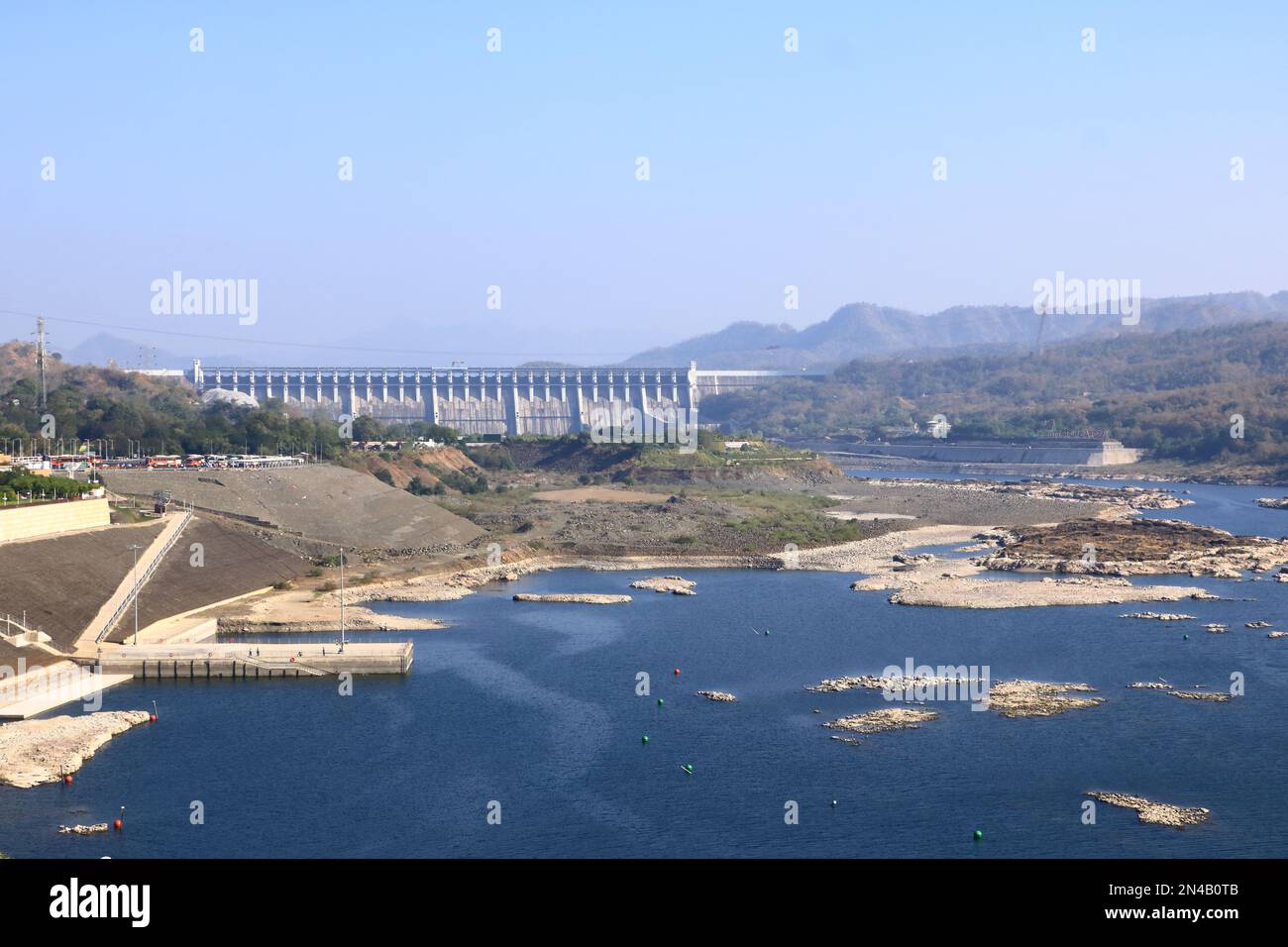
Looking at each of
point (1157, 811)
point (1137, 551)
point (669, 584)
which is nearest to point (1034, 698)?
point (1157, 811)

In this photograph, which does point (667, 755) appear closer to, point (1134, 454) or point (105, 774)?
point (105, 774)

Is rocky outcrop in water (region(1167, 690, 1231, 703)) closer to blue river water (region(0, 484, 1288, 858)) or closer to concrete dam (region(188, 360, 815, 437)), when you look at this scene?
blue river water (region(0, 484, 1288, 858))

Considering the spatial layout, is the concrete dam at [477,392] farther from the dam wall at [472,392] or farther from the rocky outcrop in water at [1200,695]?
the rocky outcrop in water at [1200,695]

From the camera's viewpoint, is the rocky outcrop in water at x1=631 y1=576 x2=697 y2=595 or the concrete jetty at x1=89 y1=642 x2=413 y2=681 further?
the rocky outcrop in water at x1=631 y1=576 x2=697 y2=595

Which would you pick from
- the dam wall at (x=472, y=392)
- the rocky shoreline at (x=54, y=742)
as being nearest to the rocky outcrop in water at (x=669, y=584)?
the rocky shoreline at (x=54, y=742)

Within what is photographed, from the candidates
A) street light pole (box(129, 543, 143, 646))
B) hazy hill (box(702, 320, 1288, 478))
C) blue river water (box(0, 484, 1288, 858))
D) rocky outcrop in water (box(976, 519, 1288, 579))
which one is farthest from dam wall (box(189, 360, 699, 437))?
blue river water (box(0, 484, 1288, 858))
